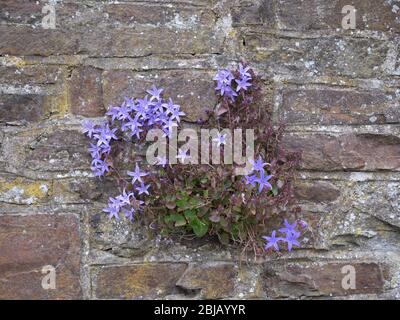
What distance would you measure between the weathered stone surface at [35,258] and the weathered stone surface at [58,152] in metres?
0.19

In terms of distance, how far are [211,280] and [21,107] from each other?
0.93 meters

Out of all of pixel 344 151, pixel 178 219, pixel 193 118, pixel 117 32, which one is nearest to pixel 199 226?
pixel 178 219

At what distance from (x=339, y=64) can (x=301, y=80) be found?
0.16 m

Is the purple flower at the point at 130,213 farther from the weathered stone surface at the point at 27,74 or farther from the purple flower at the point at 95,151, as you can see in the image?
the weathered stone surface at the point at 27,74

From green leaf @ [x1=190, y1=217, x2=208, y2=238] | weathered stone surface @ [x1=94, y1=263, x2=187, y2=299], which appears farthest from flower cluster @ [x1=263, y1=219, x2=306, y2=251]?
weathered stone surface @ [x1=94, y1=263, x2=187, y2=299]

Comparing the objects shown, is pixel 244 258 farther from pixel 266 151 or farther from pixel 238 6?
pixel 238 6

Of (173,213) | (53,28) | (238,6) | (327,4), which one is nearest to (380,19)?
(327,4)

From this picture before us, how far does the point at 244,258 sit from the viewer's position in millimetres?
2184

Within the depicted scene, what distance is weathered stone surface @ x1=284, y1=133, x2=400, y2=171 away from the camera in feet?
7.25

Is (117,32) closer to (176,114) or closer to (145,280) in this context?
(176,114)

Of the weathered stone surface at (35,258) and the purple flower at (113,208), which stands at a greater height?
the purple flower at (113,208)

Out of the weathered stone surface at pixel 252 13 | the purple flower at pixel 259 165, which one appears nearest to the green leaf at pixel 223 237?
the purple flower at pixel 259 165

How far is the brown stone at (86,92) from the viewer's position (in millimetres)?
2162

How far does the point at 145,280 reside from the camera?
7.09 ft
